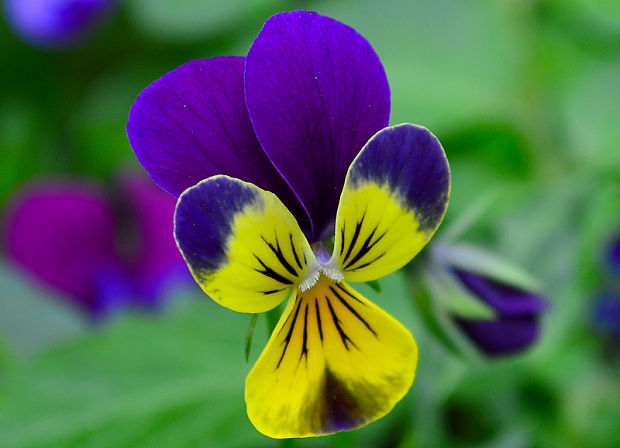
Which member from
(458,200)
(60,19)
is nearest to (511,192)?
(458,200)

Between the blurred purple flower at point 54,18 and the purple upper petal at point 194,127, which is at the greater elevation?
the purple upper petal at point 194,127

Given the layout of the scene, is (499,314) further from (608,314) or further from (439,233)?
(608,314)

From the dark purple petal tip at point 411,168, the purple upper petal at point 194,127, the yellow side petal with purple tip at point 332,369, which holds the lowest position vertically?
the yellow side petal with purple tip at point 332,369

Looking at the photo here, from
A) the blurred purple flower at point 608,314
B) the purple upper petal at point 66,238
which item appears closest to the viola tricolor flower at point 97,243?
the purple upper petal at point 66,238

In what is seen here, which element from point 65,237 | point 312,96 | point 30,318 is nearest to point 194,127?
point 312,96

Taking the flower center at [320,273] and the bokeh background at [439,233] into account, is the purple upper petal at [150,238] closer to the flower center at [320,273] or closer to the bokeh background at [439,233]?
the bokeh background at [439,233]

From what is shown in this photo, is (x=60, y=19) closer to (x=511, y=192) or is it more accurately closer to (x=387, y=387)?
(x=511, y=192)

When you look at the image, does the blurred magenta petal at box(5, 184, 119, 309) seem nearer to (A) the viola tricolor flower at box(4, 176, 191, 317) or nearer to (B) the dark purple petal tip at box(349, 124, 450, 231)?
(A) the viola tricolor flower at box(4, 176, 191, 317)

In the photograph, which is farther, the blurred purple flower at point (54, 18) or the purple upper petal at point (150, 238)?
the blurred purple flower at point (54, 18)
